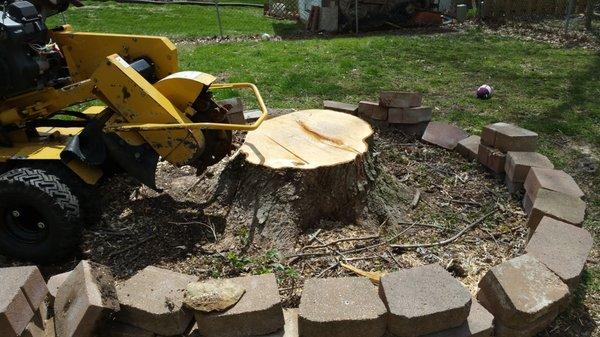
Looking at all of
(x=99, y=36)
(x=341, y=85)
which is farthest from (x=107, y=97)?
(x=341, y=85)

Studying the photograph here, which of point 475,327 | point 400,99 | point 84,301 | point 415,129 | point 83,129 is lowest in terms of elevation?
point 475,327

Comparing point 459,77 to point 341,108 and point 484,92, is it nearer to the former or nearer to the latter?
point 484,92

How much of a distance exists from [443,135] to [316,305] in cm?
294

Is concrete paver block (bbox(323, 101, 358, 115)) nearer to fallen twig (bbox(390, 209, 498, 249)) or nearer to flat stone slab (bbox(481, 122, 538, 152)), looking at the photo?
flat stone slab (bbox(481, 122, 538, 152))

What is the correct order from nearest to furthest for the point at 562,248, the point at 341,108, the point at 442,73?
1. the point at 562,248
2. the point at 341,108
3. the point at 442,73

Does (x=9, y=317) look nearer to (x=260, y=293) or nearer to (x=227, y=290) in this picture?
(x=227, y=290)

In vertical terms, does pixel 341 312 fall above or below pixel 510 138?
below

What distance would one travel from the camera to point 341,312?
2.63 metres

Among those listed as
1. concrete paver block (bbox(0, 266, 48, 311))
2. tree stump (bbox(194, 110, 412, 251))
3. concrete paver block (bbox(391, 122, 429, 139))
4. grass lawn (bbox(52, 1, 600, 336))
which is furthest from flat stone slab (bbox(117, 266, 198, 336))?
concrete paver block (bbox(391, 122, 429, 139))

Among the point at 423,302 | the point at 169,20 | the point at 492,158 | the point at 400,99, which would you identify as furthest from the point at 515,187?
the point at 169,20

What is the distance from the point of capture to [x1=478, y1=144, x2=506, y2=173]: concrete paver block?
4441 millimetres

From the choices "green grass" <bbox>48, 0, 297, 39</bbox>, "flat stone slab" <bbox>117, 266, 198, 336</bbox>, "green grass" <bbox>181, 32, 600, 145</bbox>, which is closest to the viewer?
"flat stone slab" <bbox>117, 266, 198, 336</bbox>

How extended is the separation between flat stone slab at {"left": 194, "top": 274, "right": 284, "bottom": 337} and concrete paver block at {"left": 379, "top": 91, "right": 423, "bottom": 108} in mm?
2855

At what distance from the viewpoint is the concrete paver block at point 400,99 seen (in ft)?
16.6
